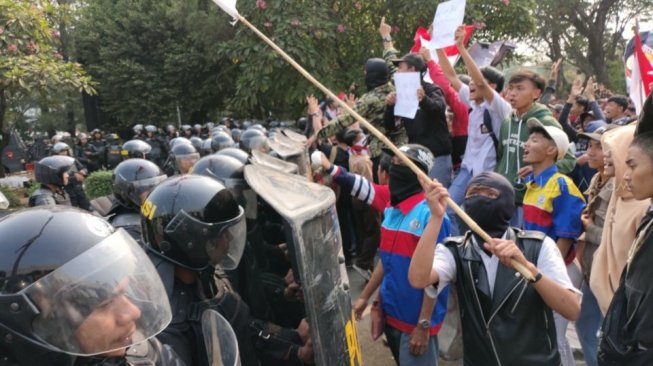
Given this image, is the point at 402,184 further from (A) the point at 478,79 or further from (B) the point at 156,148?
(B) the point at 156,148

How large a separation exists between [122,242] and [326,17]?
36.5 feet

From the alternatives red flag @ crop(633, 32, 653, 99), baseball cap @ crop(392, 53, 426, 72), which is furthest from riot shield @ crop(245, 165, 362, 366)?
baseball cap @ crop(392, 53, 426, 72)

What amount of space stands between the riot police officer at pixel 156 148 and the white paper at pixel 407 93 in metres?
12.2

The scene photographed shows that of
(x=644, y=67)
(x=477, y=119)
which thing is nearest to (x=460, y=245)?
(x=644, y=67)

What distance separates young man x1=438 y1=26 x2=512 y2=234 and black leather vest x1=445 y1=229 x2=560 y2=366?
219 cm

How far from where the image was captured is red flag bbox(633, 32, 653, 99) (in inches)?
127

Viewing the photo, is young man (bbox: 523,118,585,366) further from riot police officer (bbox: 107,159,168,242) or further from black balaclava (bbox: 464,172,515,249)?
riot police officer (bbox: 107,159,168,242)

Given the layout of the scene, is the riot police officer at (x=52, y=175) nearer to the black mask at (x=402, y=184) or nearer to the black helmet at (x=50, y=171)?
the black helmet at (x=50, y=171)

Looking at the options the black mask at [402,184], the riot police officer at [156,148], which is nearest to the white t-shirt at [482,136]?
the black mask at [402,184]

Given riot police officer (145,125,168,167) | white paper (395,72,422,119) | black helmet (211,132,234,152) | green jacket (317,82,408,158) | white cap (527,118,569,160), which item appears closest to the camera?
white cap (527,118,569,160)

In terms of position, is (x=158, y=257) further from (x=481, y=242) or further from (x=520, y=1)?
(x=520, y=1)

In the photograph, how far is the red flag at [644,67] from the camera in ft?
10.6

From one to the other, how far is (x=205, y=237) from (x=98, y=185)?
37.2ft

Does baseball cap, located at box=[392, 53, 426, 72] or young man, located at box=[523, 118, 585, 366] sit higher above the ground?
baseball cap, located at box=[392, 53, 426, 72]
